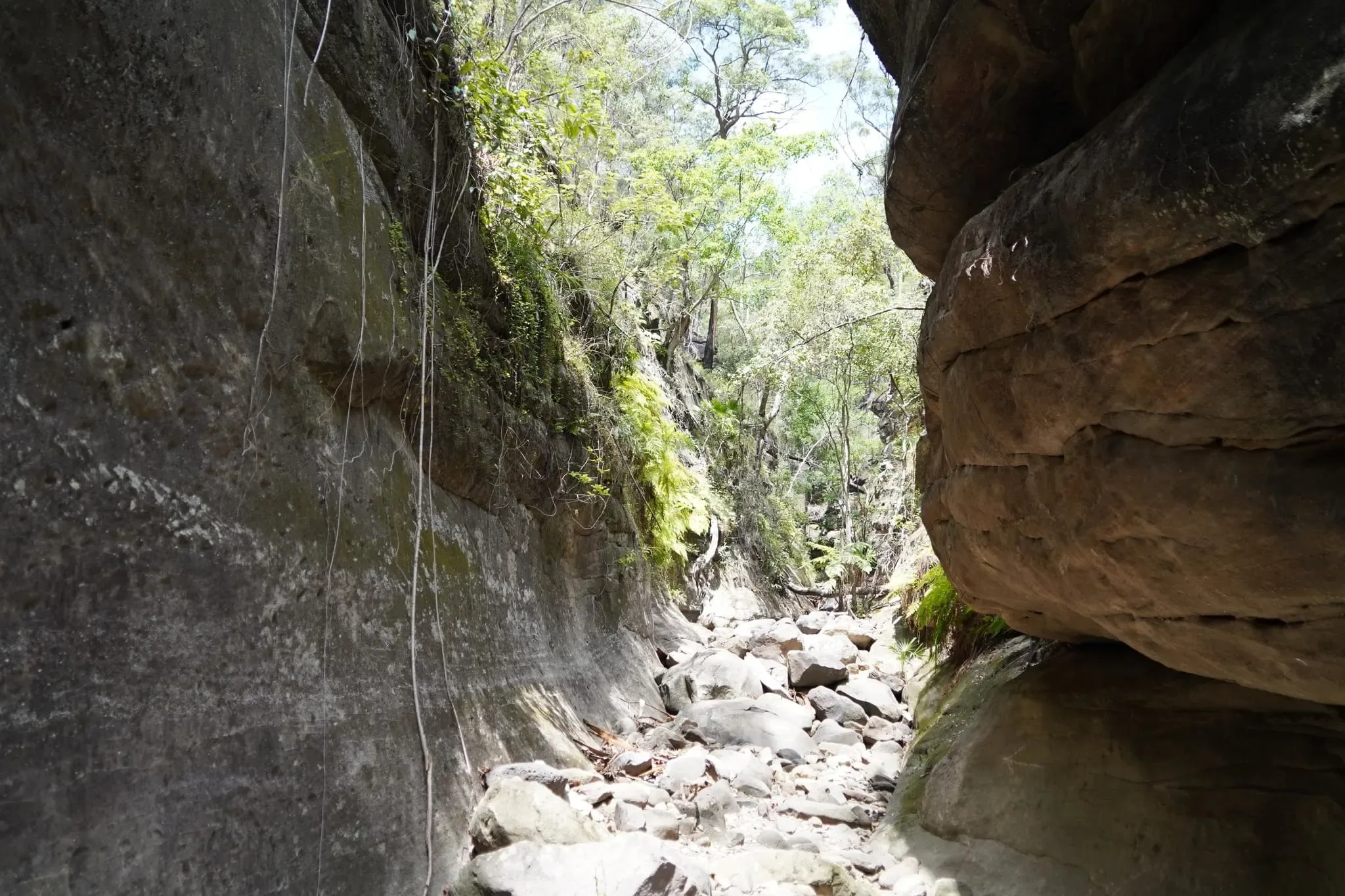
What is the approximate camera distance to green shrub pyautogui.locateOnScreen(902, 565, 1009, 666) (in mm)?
7344

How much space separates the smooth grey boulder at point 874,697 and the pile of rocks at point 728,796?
0.06ft

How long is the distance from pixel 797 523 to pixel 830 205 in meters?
9.30

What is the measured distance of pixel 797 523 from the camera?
2205 cm

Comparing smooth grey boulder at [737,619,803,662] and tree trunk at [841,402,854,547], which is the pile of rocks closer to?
smooth grey boulder at [737,619,803,662]

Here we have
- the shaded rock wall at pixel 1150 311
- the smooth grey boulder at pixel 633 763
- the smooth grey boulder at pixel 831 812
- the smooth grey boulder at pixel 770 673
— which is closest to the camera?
the shaded rock wall at pixel 1150 311

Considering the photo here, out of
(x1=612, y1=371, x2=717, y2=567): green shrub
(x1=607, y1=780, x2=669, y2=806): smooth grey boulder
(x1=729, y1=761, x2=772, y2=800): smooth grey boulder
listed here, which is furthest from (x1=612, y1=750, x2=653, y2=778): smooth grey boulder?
(x1=612, y1=371, x2=717, y2=567): green shrub

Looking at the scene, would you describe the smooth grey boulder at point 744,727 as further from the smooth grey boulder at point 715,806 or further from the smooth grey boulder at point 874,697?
the smooth grey boulder at point 715,806

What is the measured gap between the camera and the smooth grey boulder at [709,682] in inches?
357

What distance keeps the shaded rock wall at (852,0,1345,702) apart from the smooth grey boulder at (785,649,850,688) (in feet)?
17.2

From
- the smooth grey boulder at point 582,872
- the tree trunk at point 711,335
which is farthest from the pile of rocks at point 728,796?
the tree trunk at point 711,335

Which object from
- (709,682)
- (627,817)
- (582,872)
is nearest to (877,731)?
(709,682)

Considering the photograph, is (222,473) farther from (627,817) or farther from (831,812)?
(831,812)

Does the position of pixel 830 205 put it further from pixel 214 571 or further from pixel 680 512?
pixel 214 571

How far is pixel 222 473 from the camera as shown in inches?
133
